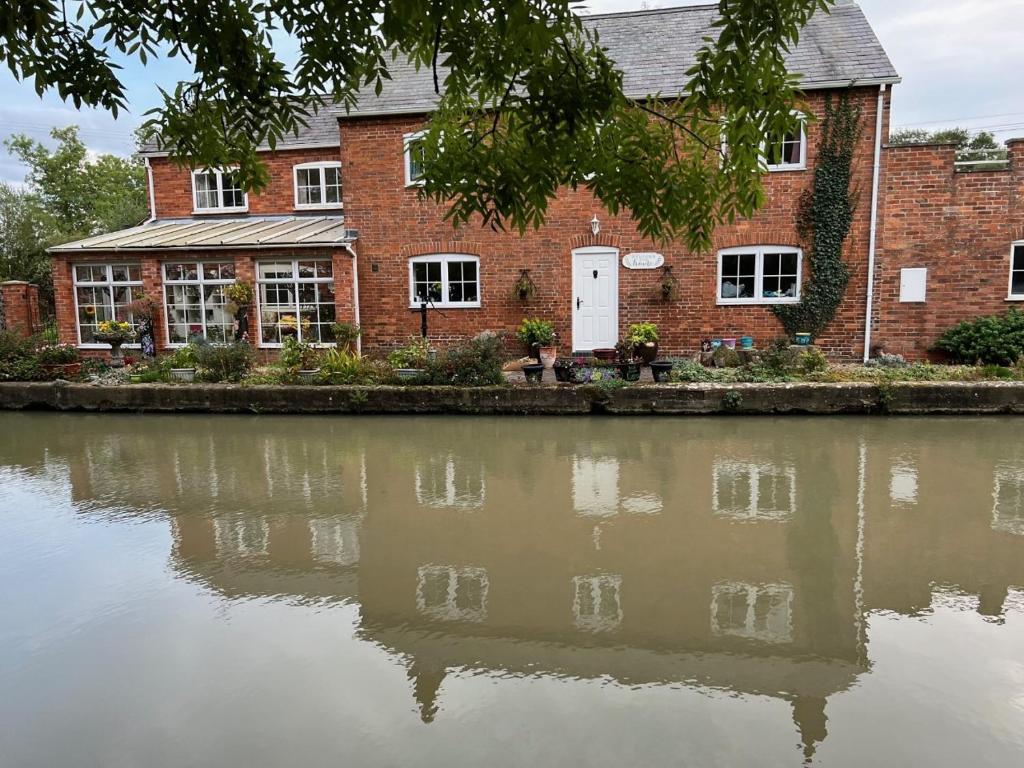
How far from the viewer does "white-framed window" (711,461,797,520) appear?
5.34m

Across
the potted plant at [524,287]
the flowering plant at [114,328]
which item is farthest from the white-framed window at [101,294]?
the potted plant at [524,287]

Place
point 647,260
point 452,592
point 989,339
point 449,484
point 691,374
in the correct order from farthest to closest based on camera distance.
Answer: point 647,260
point 989,339
point 691,374
point 449,484
point 452,592

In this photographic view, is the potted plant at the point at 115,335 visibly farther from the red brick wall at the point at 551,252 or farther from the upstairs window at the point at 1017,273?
the upstairs window at the point at 1017,273

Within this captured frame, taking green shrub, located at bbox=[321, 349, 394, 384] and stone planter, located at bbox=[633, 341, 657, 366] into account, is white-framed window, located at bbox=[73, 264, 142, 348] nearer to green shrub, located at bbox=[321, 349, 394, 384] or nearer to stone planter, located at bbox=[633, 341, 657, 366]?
green shrub, located at bbox=[321, 349, 394, 384]

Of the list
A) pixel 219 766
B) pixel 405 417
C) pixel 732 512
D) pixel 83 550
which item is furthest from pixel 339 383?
pixel 219 766

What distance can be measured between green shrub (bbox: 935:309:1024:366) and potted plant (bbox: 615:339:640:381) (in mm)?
5705

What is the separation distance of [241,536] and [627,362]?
270 inches

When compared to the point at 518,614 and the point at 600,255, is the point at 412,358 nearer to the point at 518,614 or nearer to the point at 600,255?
the point at 600,255

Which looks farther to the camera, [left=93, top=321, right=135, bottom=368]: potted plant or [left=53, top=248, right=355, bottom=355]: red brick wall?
[left=53, top=248, right=355, bottom=355]: red brick wall

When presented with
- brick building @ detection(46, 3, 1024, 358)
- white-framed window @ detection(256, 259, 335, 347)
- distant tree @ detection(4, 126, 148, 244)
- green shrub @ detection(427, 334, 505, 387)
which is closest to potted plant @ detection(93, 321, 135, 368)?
brick building @ detection(46, 3, 1024, 358)

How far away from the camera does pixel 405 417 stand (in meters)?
9.94

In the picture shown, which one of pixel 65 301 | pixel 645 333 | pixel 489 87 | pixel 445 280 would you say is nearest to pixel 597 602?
pixel 489 87

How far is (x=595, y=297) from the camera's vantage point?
43.8 ft

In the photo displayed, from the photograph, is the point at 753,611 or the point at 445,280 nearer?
the point at 753,611
